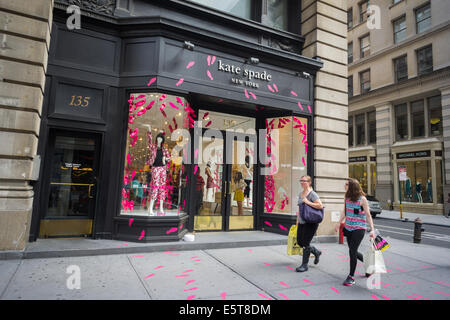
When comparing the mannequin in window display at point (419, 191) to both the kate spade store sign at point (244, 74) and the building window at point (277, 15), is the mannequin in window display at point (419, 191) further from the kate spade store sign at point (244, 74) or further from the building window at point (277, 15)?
the kate spade store sign at point (244, 74)

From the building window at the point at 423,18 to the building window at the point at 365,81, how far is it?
489 cm

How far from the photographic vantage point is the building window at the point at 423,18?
817 inches

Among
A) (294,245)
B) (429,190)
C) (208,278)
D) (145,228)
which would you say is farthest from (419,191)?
(208,278)

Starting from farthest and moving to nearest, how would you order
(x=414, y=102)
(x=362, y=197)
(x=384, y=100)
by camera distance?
(x=384, y=100) → (x=414, y=102) → (x=362, y=197)

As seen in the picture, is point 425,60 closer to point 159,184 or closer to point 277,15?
point 277,15

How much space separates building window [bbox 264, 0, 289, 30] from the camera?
9.23 meters

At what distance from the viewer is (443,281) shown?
5.02 m

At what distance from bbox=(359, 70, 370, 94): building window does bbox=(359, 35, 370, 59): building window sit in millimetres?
1694

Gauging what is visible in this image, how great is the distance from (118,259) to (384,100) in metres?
24.6

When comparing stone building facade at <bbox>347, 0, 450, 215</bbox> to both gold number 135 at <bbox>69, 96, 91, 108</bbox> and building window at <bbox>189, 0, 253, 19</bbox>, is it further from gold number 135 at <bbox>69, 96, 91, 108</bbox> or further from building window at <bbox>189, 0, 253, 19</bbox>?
gold number 135 at <bbox>69, 96, 91, 108</bbox>

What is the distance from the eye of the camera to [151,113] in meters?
7.10

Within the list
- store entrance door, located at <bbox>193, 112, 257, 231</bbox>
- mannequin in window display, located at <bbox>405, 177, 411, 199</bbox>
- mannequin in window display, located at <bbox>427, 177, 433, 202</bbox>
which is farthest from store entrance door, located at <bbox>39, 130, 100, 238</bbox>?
mannequin in window display, located at <bbox>405, 177, 411, 199</bbox>
